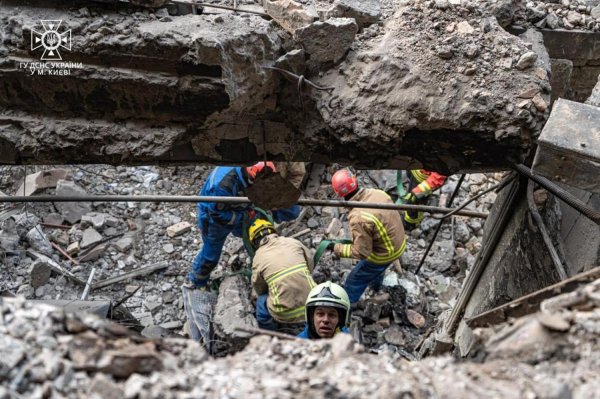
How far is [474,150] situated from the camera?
3557mm

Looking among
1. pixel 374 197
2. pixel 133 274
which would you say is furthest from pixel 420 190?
pixel 133 274

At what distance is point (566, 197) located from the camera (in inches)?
129

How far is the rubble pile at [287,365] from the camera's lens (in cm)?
165

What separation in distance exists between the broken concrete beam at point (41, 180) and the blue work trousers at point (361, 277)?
3601 mm

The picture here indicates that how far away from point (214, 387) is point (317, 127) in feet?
7.17

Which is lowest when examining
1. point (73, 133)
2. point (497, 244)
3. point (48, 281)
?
point (48, 281)

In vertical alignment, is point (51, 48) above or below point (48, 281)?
above

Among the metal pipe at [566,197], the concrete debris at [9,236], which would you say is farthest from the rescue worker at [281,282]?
the concrete debris at [9,236]

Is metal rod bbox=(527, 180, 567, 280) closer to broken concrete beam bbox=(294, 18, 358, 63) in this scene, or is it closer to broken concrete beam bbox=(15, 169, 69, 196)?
broken concrete beam bbox=(294, 18, 358, 63)

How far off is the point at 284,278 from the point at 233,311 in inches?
26.5

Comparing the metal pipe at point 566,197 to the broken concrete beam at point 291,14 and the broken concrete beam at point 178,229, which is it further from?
the broken concrete beam at point 178,229

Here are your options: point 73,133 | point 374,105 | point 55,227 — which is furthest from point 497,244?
point 55,227

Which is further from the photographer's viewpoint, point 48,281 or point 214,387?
point 48,281

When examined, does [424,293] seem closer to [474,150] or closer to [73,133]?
[474,150]
